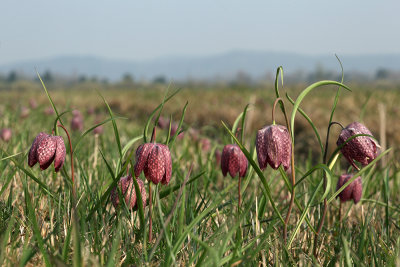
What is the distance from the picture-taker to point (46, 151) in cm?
127

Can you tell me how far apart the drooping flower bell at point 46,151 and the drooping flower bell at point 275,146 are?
A: 1.88 feet

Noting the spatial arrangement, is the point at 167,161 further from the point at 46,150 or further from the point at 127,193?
→ the point at 46,150

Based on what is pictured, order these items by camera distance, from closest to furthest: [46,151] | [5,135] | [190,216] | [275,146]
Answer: [275,146] → [46,151] → [190,216] → [5,135]

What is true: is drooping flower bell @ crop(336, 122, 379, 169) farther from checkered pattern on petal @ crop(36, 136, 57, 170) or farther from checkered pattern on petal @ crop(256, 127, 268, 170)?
checkered pattern on petal @ crop(36, 136, 57, 170)

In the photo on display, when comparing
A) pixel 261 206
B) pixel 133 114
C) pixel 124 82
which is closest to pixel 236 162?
pixel 261 206

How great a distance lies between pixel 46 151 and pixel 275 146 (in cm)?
64

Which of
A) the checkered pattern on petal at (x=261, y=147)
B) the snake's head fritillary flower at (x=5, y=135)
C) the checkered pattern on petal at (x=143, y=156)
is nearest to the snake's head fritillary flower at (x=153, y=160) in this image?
the checkered pattern on petal at (x=143, y=156)

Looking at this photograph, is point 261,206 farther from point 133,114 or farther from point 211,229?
point 133,114

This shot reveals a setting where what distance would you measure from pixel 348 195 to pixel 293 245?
30 centimetres

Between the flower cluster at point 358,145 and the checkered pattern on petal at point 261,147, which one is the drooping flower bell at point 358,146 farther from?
the checkered pattern on petal at point 261,147

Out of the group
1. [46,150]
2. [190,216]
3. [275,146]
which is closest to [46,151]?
[46,150]

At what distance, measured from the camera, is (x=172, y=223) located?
1.36 m

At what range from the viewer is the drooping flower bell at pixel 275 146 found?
1154mm

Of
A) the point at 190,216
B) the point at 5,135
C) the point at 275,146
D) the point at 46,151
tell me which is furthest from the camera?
the point at 5,135
